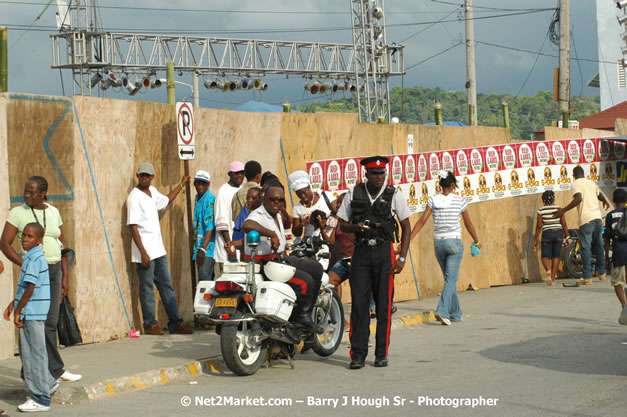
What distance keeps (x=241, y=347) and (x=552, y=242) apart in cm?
1044

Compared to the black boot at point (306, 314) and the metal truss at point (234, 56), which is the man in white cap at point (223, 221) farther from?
the metal truss at point (234, 56)

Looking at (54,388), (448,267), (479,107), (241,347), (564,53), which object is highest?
(479,107)

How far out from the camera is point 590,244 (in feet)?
62.3

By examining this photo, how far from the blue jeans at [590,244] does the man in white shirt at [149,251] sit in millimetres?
9340

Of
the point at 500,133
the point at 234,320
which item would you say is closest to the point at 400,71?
the point at 500,133

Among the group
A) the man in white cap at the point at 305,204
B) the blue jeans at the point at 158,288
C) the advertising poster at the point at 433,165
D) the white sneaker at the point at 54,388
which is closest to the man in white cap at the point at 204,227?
the blue jeans at the point at 158,288

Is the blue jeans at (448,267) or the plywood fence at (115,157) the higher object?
the plywood fence at (115,157)

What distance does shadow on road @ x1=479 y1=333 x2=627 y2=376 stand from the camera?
967cm

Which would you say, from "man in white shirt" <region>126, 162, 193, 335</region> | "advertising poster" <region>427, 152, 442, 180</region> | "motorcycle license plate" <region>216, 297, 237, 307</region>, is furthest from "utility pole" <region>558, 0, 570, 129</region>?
"motorcycle license plate" <region>216, 297, 237, 307</region>

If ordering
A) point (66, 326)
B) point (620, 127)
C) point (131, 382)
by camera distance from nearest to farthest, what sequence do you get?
point (131, 382), point (66, 326), point (620, 127)

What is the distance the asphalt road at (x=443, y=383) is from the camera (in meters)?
7.99

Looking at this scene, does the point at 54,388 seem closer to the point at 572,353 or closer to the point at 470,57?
the point at 572,353

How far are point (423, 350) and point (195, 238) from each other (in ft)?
11.6

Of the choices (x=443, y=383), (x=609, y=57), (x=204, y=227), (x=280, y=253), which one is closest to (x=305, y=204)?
(x=204, y=227)
